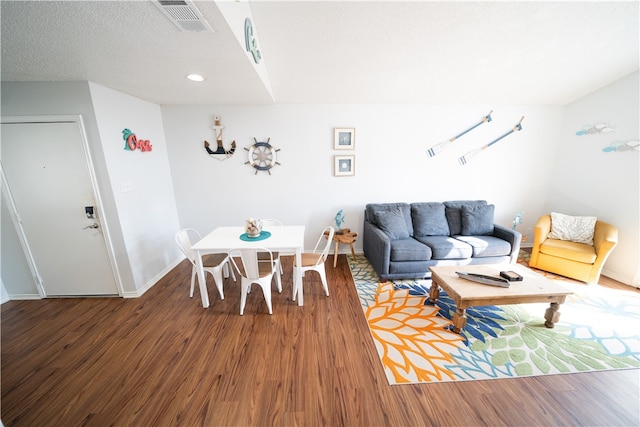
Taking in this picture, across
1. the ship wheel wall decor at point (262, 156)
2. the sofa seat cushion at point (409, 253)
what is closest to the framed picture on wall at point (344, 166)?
the ship wheel wall decor at point (262, 156)

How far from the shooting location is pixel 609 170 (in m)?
2.93

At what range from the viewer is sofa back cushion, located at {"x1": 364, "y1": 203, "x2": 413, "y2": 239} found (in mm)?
3117

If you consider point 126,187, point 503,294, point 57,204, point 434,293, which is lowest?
point 434,293

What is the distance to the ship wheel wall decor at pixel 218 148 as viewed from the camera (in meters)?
3.26

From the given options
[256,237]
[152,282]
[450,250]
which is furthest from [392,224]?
[152,282]

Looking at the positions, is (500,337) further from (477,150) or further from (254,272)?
(477,150)

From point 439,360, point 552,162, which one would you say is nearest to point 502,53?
point 552,162

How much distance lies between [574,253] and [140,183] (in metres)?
5.63

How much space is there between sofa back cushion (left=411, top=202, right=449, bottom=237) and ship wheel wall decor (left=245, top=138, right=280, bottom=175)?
2.36m

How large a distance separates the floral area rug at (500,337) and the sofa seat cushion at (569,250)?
0.37 meters

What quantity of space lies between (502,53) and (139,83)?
3.88m

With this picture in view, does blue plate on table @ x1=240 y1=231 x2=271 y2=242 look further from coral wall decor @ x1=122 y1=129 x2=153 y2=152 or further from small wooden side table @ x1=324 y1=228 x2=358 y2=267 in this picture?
coral wall decor @ x1=122 y1=129 x2=153 y2=152

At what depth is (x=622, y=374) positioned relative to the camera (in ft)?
5.30

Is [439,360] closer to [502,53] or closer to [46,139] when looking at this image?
[502,53]
